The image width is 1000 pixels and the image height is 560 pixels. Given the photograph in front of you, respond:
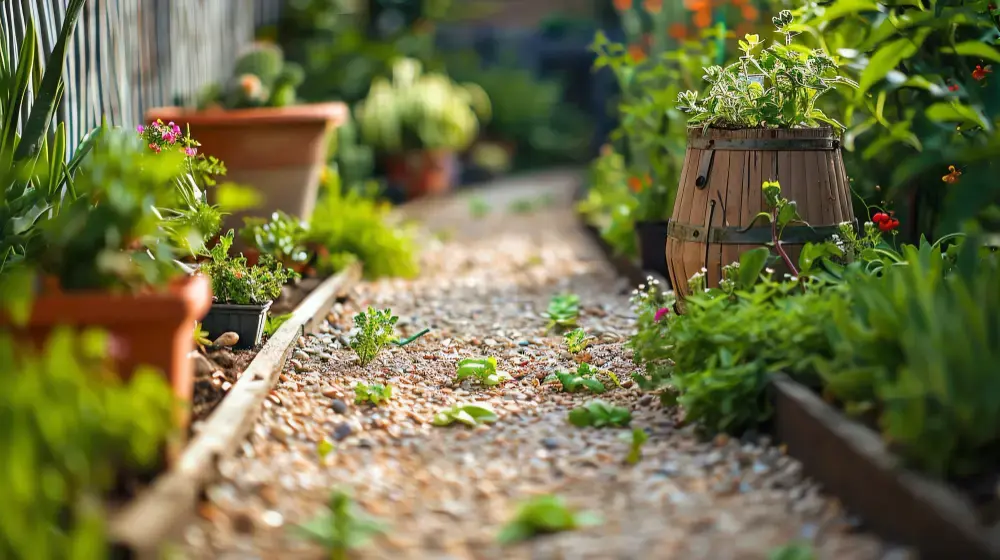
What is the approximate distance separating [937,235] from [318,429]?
6.49ft

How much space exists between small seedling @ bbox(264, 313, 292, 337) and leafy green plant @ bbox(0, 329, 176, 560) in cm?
145

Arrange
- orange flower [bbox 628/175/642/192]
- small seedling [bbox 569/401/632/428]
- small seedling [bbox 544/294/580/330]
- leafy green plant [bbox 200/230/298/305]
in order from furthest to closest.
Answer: orange flower [bbox 628/175/642/192], small seedling [bbox 544/294/580/330], leafy green plant [bbox 200/230/298/305], small seedling [bbox 569/401/632/428]

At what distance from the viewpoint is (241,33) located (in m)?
6.23

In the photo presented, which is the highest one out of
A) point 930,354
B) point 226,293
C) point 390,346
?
point 930,354

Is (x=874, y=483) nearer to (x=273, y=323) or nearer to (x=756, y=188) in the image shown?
(x=756, y=188)

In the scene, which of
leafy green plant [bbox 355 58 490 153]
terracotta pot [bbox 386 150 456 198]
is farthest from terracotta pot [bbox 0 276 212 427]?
terracotta pot [bbox 386 150 456 198]

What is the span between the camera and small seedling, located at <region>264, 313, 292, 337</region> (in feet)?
10.6

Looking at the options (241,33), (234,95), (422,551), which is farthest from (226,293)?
(241,33)

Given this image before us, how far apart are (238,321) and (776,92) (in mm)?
1886

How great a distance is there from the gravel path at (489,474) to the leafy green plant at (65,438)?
0.75ft

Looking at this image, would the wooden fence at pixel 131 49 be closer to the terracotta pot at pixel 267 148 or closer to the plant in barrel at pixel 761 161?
the terracotta pot at pixel 267 148

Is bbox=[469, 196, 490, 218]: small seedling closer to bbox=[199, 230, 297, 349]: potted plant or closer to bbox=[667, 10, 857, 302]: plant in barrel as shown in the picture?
bbox=[199, 230, 297, 349]: potted plant

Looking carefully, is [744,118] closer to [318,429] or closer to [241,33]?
[318,429]

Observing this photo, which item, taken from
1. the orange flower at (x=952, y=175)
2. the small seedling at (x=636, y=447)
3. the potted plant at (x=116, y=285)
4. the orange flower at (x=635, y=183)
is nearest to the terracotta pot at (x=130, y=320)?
the potted plant at (x=116, y=285)
